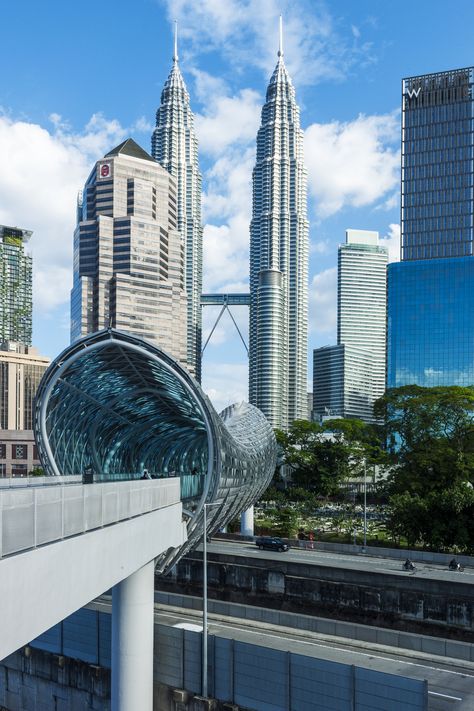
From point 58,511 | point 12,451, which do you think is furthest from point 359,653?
point 12,451

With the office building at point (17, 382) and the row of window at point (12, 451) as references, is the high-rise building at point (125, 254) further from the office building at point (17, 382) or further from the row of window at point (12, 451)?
the row of window at point (12, 451)

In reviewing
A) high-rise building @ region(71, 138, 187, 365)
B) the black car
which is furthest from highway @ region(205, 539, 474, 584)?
high-rise building @ region(71, 138, 187, 365)

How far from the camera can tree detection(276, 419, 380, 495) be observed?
76000 mm

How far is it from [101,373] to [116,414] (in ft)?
24.4

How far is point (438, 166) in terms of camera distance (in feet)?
467

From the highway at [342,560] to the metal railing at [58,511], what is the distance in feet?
73.0

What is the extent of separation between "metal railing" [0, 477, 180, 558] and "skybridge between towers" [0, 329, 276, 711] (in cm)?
3

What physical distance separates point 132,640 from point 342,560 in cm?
2213

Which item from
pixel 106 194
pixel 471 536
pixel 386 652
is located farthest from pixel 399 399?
pixel 106 194

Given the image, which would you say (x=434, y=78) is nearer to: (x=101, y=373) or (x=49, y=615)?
(x=101, y=373)

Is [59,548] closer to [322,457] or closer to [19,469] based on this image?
[322,457]

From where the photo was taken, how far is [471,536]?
43.2 m

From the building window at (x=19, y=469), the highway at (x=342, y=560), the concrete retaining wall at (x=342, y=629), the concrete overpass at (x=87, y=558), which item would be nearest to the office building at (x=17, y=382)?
the building window at (x=19, y=469)

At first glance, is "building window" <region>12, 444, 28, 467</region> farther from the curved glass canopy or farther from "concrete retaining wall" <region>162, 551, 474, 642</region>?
"concrete retaining wall" <region>162, 551, 474, 642</region>
